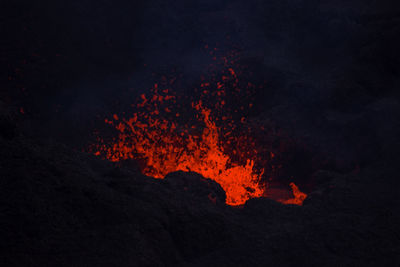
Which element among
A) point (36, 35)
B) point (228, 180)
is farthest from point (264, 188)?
point (36, 35)

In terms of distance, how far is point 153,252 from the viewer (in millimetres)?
1667

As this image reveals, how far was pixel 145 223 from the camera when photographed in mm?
1772

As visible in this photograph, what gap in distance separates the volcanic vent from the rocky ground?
2112mm

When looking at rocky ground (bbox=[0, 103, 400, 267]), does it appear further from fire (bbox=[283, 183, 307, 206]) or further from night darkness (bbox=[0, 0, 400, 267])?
fire (bbox=[283, 183, 307, 206])

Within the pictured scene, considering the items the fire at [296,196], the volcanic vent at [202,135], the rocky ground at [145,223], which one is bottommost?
the rocky ground at [145,223]

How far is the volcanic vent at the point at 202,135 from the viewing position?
4910 mm

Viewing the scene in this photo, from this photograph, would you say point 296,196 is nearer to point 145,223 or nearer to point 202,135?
point 202,135

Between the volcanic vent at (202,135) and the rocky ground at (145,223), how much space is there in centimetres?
211

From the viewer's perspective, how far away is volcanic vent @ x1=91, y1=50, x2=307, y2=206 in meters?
4.91

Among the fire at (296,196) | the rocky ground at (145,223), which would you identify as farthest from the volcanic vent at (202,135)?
the rocky ground at (145,223)

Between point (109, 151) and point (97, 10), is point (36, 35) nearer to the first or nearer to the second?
point (97, 10)

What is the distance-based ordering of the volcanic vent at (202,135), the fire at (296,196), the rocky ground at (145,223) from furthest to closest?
the volcanic vent at (202,135)
the fire at (296,196)
the rocky ground at (145,223)

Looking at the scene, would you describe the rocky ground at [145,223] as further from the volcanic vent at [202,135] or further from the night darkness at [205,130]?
the volcanic vent at [202,135]

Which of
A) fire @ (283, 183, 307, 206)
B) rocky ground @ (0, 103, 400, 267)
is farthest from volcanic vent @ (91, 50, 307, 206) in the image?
rocky ground @ (0, 103, 400, 267)
